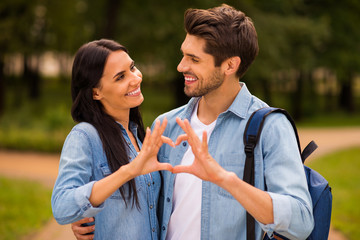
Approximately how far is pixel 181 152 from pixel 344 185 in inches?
285

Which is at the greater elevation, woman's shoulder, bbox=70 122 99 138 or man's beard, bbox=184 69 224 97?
man's beard, bbox=184 69 224 97

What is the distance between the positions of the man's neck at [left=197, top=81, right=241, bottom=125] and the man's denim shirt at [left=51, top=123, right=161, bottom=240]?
511mm

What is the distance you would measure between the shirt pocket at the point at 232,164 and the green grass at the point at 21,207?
441 cm

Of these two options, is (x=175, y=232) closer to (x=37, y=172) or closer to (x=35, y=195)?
(x=35, y=195)

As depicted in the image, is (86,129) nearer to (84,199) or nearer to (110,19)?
(84,199)

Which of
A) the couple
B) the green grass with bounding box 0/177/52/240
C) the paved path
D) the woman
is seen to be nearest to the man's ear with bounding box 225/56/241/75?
the couple

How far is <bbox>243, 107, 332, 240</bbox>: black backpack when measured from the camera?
87.4 inches

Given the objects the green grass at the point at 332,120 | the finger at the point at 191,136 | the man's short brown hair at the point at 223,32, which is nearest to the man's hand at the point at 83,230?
A: the finger at the point at 191,136

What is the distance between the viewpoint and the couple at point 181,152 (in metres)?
2.13

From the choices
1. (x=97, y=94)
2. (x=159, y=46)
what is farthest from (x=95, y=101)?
(x=159, y=46)

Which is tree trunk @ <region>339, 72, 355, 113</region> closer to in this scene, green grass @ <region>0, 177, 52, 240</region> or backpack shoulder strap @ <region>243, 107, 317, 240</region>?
green grass @ <region>0, 177, 52, 240</region>

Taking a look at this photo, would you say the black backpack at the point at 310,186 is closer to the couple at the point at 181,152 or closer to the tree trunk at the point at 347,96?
the couple at the point at 181,152

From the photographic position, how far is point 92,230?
99.8 inches

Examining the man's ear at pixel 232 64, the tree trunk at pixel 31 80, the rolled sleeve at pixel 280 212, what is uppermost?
the man's ear at pixel 232 64
